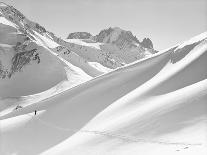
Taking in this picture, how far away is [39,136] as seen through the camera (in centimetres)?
3841

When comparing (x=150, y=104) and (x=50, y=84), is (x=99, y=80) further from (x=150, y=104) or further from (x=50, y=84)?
(x=50, y=84)

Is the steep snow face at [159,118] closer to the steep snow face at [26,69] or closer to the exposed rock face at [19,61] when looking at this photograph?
the steep snow face at [26,69]

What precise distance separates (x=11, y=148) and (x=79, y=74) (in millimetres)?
92220

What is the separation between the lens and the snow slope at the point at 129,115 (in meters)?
24.9

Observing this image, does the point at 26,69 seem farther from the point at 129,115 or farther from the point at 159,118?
the point at 159,118

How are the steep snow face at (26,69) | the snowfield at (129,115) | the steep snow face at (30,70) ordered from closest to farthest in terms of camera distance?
the snowfield at (129,115) < the steep snow face at (30,70) < the steep snow face at (26,69)

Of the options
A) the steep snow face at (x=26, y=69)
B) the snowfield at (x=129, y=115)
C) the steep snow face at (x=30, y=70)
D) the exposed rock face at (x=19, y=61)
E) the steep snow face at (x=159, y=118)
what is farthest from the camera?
the exposed rock face at (x=19, y=61)

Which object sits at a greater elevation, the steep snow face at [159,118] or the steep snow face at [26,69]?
the steep snow face at [26,69]

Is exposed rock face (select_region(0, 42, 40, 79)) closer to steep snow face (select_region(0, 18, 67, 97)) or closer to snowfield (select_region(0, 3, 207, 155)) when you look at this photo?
steep snow face (select_region(0, 18, 67, 97))

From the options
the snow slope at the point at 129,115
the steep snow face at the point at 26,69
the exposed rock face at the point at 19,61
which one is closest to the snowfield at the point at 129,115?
the snow slope at the point at 129,115

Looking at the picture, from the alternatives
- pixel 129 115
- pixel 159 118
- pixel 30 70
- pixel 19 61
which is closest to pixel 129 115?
pixel 129 115

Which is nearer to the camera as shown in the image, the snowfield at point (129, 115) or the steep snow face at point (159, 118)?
the steep snow face at point (159, 118)

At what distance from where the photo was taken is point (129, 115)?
32344 millimetres

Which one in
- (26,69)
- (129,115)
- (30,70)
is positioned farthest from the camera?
(26,69)
